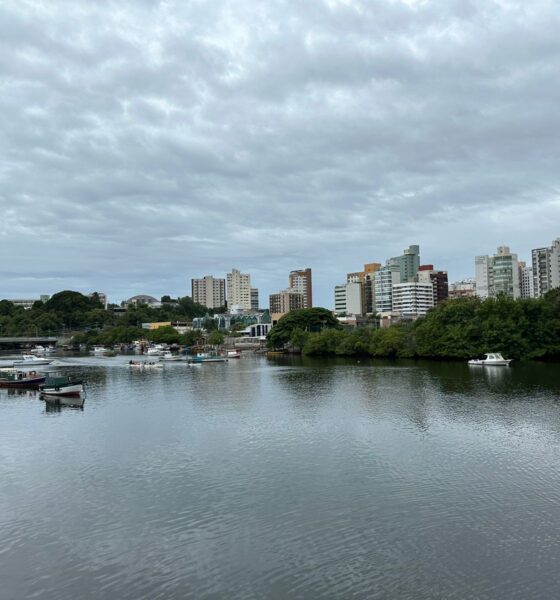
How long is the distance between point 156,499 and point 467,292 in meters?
122

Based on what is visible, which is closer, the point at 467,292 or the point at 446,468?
the point at 446,468

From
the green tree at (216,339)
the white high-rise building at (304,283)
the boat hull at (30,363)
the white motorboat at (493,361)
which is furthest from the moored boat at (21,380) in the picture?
the white high-rise building at (304,283)

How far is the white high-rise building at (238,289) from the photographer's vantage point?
640ft

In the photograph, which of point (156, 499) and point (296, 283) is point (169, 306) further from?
point (156, 499)

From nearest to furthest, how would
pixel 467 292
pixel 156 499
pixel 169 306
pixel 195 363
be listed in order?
pixel 156 499 → pixel 195 363 → pixel 467 292 → pixel 169 306

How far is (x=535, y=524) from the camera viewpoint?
43.8ft

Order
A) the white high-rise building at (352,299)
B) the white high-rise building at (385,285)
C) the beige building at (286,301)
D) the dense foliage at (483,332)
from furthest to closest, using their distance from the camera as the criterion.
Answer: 1. the beige building at (286,301)
2. the white high-rise building at (352,299)
3. the white high-rise building at (385,285)
4. the dense foliage at (483,332)

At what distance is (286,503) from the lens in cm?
1502

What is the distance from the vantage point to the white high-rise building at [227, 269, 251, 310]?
640 ft

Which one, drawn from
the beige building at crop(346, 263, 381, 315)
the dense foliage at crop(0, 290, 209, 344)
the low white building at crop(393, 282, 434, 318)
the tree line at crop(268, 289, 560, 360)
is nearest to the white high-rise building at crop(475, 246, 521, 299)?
the low white building at crop(393, 282, 434, 318)

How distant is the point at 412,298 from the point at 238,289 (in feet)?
295

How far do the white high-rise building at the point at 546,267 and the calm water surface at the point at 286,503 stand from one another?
8508 centimetres

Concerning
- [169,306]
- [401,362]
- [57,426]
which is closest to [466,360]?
[401,362]

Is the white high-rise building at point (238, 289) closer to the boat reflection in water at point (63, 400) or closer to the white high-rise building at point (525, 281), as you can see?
the white high-rise building at point (525, 281)
